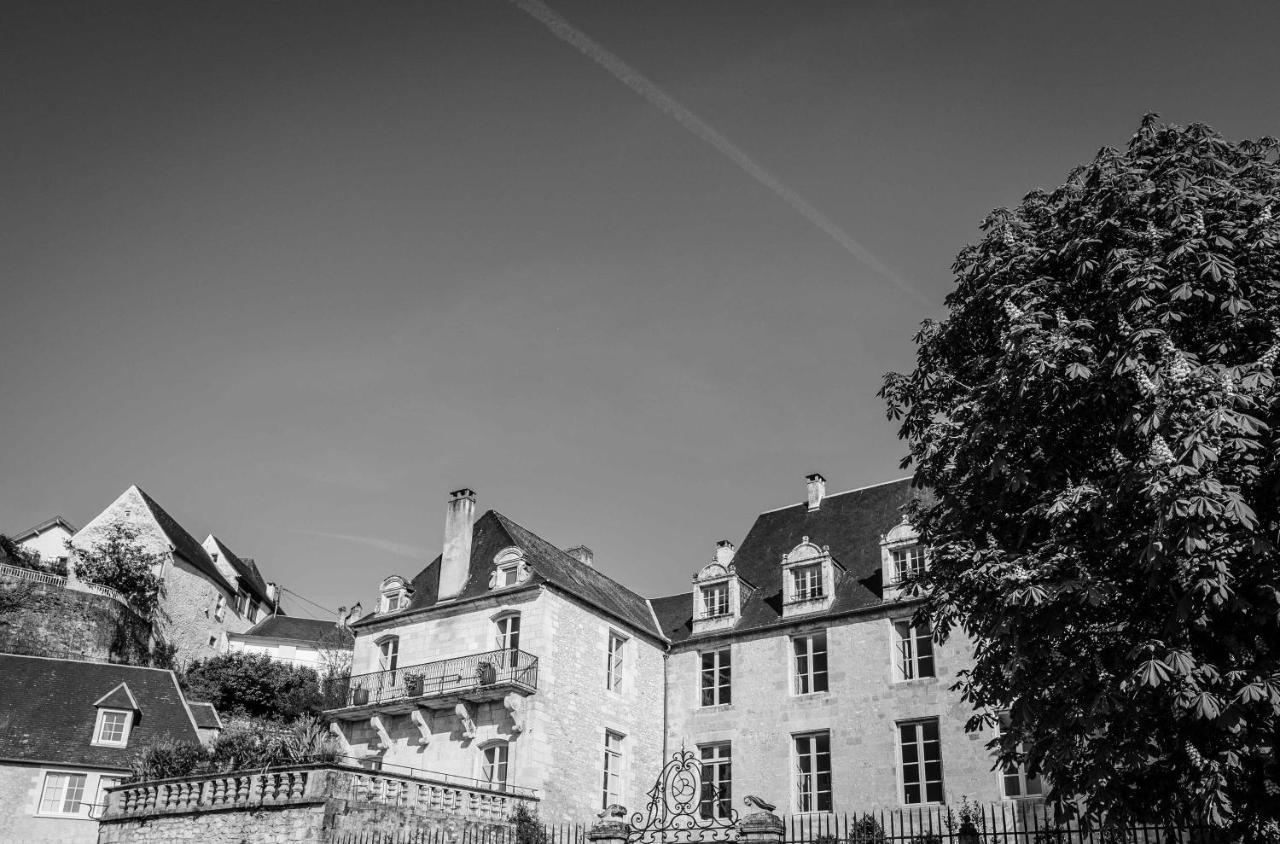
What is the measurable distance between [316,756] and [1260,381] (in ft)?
51.8

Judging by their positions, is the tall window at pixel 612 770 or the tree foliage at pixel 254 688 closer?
the tall window at pixel 612 770

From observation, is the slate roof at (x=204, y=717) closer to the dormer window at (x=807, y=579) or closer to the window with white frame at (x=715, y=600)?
the window with white frame at (x=715, y=600)

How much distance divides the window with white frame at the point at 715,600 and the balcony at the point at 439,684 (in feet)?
19.2

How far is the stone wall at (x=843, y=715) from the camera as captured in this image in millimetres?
22172

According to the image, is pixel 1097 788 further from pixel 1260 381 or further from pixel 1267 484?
pixel 1260 381

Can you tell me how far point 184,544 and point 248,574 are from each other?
14.2 m

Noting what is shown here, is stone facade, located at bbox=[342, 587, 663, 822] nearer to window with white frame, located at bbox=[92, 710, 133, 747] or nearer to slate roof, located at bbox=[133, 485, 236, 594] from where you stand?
window with white frame, located at bbox=[92, 710, 133, 747]

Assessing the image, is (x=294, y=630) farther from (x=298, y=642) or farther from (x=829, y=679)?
(x=829, y=679)

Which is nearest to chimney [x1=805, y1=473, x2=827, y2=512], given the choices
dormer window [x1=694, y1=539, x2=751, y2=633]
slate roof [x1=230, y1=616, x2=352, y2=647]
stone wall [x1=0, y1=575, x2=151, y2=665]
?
dormer window [x1=694, y1=539, x2=751, y2=633]

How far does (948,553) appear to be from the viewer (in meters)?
10.9

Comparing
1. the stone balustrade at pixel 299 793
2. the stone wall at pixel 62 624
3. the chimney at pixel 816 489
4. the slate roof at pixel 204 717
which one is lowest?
the stone balustrade at pixel 299 793

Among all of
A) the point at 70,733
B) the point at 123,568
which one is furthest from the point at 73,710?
the point at 123,568

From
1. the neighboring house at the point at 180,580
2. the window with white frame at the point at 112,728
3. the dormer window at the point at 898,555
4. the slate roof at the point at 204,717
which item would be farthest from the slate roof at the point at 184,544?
the dormer window at the point at 898,555

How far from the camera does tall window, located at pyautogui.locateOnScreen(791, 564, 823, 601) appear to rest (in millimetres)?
25656
